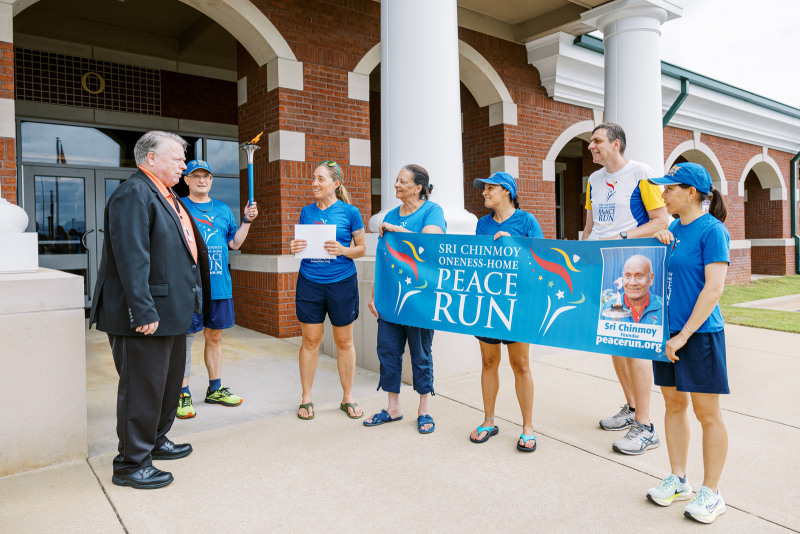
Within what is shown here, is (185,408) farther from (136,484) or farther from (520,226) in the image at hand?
(520,226)

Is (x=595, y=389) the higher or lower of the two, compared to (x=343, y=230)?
lower

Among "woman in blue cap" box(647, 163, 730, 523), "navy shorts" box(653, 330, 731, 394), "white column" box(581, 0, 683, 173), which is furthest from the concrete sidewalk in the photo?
"white column" box(581, 0, 683, 173)

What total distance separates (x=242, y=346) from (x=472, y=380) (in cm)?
310

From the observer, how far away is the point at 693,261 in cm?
254

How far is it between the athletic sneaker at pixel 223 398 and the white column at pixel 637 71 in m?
6.45

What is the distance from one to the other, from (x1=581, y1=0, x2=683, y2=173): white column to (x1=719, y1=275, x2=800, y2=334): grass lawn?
9.51ft

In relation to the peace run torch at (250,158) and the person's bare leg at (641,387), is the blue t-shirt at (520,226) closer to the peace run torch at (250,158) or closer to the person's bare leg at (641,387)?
the person's bare leg at (641,387)

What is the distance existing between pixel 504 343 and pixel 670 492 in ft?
4.08

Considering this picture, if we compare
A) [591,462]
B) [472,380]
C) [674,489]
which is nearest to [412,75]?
[472,380]

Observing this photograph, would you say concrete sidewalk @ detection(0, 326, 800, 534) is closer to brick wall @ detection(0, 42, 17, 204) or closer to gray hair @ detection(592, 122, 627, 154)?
gray hair @ detection(592, 122, 627, 154)

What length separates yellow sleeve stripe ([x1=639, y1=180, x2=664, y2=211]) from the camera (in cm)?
346

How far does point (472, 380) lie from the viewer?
5.09 metres

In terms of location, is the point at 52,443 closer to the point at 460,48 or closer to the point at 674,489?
the point at 674,489

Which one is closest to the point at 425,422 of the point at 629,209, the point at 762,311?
the point at 629,209
